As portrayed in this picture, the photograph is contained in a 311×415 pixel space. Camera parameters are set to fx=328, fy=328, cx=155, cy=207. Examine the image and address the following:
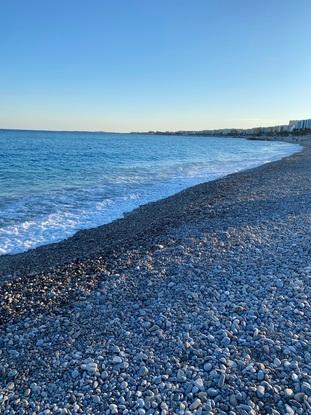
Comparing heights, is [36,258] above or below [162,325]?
below

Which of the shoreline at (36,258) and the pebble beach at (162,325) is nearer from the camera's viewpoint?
the pebble beach at (162,325)

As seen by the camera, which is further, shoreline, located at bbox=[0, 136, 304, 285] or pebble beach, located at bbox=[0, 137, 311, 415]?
shoreline, located at bbox=[0, 136, 304, 285]

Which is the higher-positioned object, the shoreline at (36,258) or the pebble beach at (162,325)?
the pebble beach at (162,325)

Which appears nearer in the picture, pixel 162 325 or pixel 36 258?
pixel 162 325

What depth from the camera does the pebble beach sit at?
3.99 meters

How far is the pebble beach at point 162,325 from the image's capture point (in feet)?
13.1

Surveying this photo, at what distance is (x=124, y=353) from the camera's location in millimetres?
4777

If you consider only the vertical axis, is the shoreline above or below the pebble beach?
below

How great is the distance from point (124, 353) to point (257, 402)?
190cm

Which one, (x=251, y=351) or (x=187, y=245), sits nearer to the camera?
(x=251, y=351)

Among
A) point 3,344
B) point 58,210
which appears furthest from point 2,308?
point 58,210

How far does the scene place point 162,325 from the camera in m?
5.41

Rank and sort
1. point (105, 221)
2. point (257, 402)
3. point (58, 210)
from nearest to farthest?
point (257, 402)
point (105, 221)
point (58, 210)

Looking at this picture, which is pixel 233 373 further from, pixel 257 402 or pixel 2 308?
pixel 2 308
